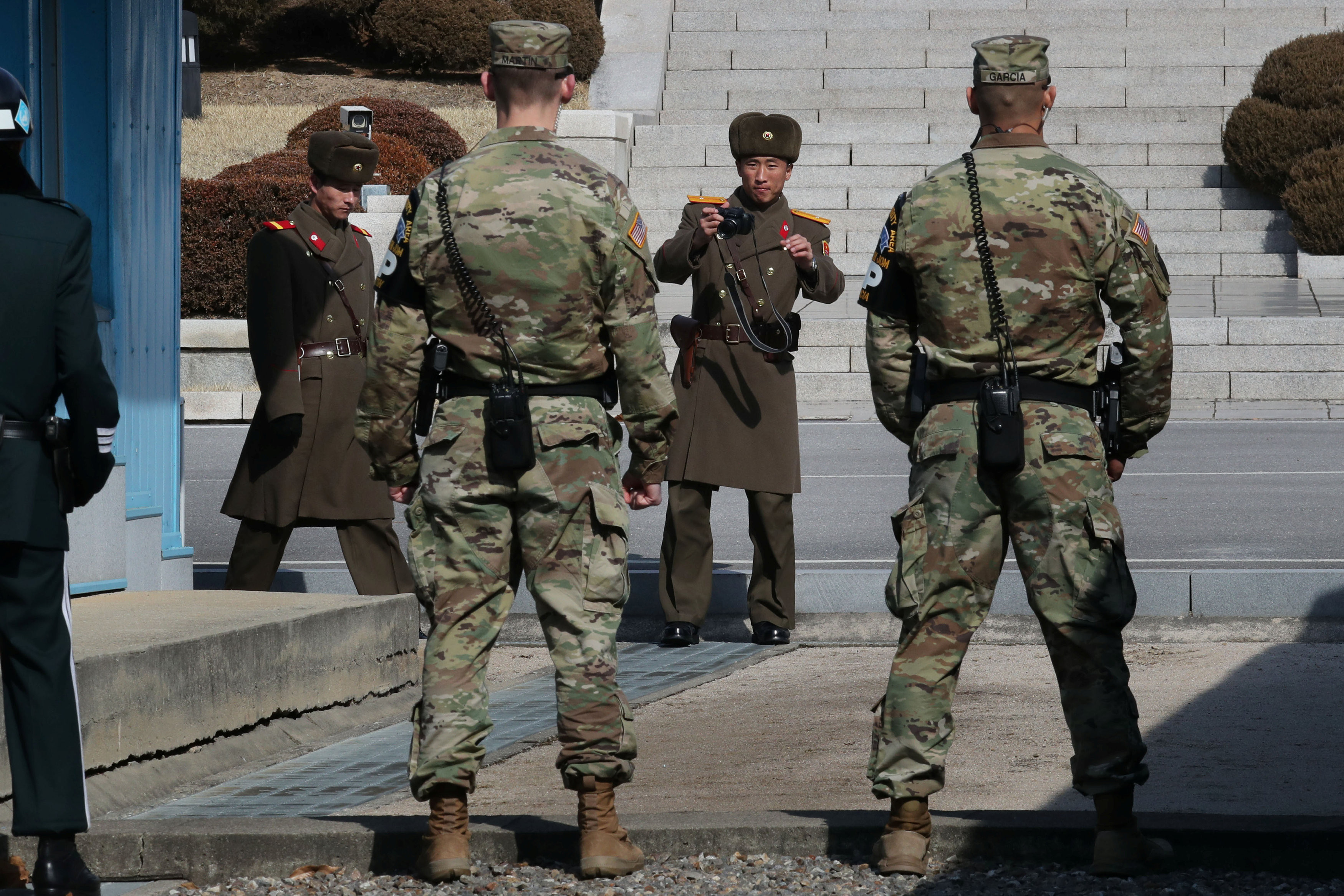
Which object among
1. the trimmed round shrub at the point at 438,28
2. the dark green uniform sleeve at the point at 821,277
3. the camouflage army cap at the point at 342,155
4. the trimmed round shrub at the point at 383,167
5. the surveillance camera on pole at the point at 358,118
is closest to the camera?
the camouflage army cap at the point at 342,155

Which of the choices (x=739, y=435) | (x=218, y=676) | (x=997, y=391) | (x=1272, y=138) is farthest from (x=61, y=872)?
(x=1272, y=138)

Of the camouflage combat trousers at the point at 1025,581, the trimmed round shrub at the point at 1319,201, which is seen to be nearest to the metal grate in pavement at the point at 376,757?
the camouflage combat trousers at the point at 1025,581

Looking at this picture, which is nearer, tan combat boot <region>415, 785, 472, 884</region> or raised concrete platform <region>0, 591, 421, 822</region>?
tan combat boot <region>415, 785, 472, 884</region>

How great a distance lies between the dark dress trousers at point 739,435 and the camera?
26.3 feet

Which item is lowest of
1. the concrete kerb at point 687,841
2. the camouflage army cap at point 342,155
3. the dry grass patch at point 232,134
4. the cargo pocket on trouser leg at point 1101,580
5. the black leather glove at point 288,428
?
the concrete kerb at point 687,841

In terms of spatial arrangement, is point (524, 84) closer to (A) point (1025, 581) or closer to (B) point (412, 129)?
(A) point (1025, 581)

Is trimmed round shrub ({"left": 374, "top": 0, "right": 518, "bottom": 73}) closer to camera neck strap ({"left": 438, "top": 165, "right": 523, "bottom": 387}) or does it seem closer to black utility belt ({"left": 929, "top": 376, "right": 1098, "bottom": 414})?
camera neck strap ({"left": 438, "top": 165, "right": 523, "bottom": 387})

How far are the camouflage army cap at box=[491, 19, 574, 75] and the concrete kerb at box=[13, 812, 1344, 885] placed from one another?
197cm

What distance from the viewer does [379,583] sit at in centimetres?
809

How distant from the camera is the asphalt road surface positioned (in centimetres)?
949

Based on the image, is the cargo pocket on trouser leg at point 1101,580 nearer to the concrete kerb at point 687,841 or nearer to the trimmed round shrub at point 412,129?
the concrete kerb at point 687,841

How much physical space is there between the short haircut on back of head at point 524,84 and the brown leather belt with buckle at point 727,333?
359 cm

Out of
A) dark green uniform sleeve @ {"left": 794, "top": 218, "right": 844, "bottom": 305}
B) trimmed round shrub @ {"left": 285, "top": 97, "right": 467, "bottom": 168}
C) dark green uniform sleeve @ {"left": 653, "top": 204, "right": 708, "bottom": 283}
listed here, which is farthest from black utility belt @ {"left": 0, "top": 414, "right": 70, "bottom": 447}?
trimmed round shrub @ {"left": 285, "top": 97, "right": 467, "bottom": 168}

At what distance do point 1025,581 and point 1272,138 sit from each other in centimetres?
1680
